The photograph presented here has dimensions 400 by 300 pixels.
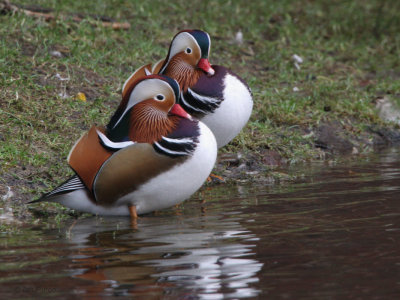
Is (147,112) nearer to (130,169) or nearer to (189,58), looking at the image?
(130,169)

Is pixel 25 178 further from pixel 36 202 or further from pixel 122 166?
pixel 122 166

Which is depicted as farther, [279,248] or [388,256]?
[279,248]

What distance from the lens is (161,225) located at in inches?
155

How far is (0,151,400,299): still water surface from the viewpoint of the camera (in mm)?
2699

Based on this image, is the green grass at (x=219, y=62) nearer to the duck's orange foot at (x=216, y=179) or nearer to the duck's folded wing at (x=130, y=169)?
the duck's orange foot at (x=216, y=179)

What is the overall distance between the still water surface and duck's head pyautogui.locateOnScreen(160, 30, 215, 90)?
919 millimetres

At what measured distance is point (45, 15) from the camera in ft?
25.1

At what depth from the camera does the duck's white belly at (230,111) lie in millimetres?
4965

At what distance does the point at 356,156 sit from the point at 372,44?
378 centimetres

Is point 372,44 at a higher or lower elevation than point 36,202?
higher

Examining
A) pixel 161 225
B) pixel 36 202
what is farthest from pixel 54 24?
pixel 161 225

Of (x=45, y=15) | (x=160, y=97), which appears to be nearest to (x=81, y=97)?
(x=45, y=15)

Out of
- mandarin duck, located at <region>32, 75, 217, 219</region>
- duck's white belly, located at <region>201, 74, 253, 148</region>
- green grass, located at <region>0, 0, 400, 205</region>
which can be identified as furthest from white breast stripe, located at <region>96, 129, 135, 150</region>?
duck's white belly, located at <region>201, 74, 253, 148</region>

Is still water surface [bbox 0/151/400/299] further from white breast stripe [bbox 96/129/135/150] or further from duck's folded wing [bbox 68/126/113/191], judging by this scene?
white breast stripe [bbox 96/129/135/150]
